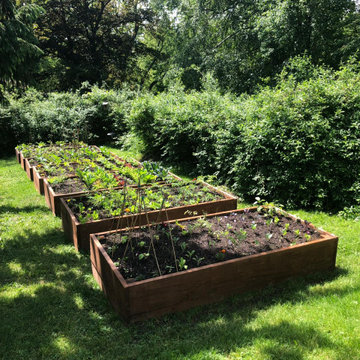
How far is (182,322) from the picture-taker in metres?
3.03

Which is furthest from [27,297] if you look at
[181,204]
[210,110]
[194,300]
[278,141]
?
[210,110]

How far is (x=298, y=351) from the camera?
2551 millimetres

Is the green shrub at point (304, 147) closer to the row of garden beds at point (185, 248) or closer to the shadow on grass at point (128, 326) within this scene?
the row of garden beds at point (185, 248)

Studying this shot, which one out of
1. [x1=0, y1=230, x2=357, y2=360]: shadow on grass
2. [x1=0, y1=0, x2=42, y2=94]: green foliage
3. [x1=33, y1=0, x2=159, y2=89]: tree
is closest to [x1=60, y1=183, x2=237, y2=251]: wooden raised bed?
[x1=0, y1=230, x2=357, y2=360]: shadow on grass

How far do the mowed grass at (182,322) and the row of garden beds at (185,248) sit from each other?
0.15 m

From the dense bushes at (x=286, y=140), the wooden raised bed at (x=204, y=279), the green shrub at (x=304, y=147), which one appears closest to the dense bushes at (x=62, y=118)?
the dense bushes at (x=286, y=140)

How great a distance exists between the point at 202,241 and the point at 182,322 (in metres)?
1.06

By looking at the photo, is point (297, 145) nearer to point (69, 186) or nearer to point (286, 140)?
point (286, 140)

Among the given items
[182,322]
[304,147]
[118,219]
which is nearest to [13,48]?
[118,219]

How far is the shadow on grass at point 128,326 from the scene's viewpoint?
104 inches

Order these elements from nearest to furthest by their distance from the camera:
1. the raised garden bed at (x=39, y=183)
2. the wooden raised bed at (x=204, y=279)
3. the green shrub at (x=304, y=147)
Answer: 1. the wooden raised bed at (x=204, y=279)
2. the green shrub at (x=304, y=147)
3. the raised garden bed at (x=39, y=183)

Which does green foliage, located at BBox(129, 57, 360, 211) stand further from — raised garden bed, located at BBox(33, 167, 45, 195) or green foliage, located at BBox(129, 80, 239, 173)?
raised garden bed, located at BBox(33, 167, 45, 195)

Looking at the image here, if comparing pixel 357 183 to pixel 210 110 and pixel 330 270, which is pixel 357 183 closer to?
pixel 330 270

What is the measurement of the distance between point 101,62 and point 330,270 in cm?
2712
